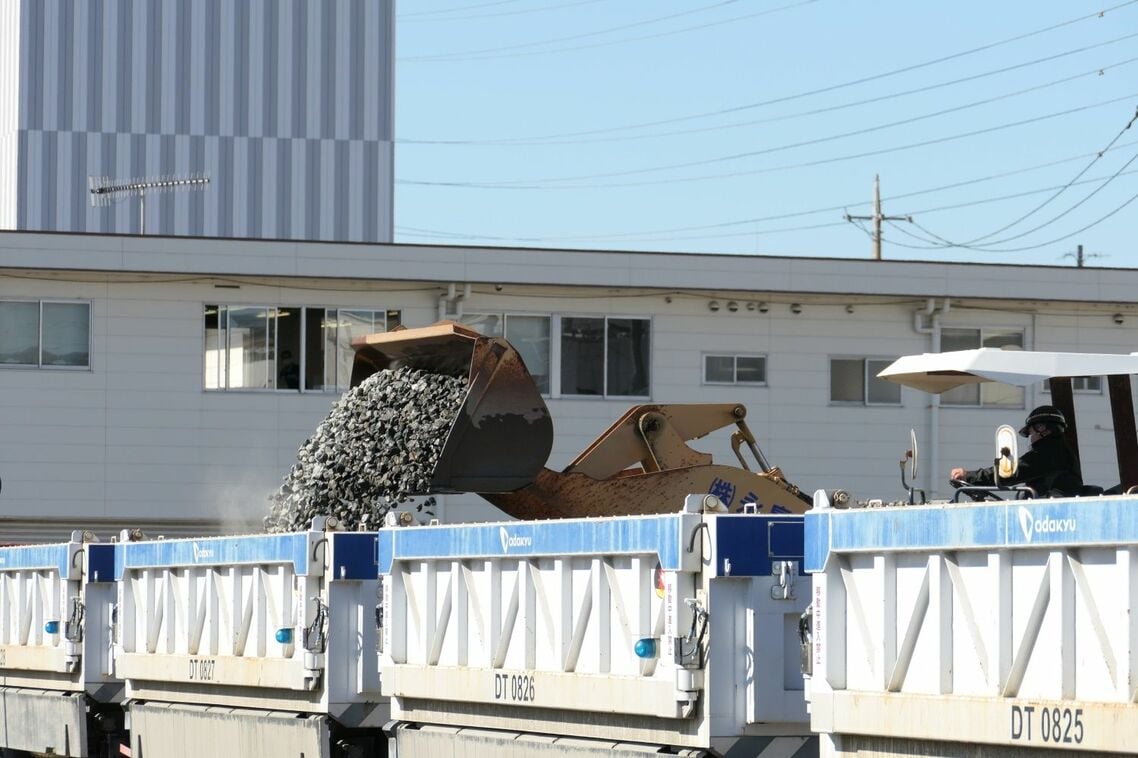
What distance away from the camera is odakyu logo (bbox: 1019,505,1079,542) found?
748 centimetres

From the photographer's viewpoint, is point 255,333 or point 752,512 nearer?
point 752,512

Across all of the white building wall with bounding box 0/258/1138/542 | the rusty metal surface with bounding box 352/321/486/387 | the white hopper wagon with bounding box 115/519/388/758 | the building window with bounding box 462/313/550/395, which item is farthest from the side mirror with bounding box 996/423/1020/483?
the building window with bounding box 462/313/550/395

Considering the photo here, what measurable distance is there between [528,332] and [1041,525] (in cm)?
2588

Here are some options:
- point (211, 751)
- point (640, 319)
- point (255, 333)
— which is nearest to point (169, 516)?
point (255, 333)

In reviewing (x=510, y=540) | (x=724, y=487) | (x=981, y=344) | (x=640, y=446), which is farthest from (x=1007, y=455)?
(x=981, y=344)

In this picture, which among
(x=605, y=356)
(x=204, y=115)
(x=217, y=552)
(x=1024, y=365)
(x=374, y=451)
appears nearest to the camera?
(x=1024, y=365)

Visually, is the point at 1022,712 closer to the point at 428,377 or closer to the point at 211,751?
the point at 211,751

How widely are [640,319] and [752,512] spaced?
79.0 feet


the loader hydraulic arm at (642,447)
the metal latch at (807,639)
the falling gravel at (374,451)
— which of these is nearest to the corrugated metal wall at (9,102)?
the falling gravel at (374,451)

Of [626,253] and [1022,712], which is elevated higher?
[626,253]

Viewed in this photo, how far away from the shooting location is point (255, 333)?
3284 centimetres

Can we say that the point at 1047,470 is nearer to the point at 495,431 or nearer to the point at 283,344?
the point at 495,431

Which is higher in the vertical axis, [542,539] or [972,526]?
[972,526]

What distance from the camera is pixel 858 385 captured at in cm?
3441
